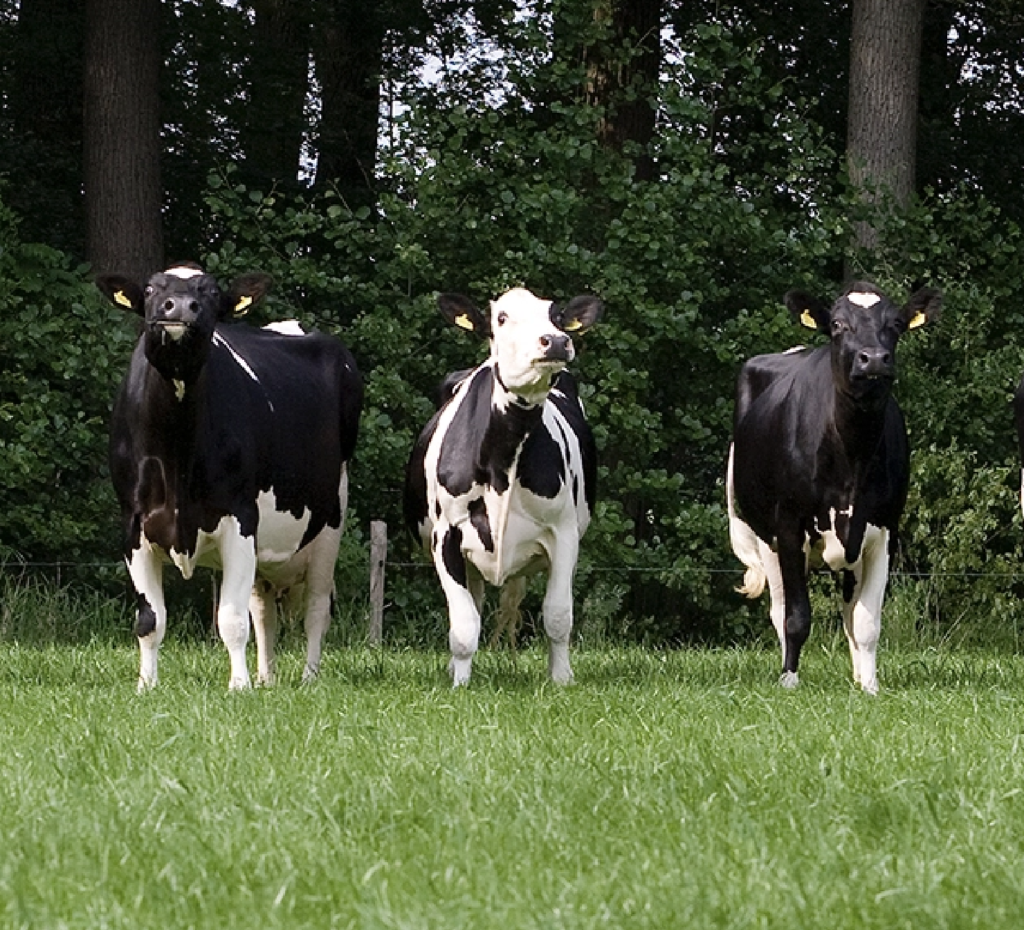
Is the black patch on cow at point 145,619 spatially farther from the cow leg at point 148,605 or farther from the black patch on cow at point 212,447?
the black patch on cow at point 212,447

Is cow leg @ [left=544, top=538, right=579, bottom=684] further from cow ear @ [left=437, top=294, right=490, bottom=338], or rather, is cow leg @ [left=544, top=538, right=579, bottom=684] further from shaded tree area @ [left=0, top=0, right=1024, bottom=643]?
shaded tree area @ [left=0, top=0, right=1024, bottom=643]

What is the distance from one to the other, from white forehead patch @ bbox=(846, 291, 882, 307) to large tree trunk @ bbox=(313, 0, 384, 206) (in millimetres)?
10238

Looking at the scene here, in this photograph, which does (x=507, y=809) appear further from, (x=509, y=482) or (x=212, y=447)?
(x=509, y=482)

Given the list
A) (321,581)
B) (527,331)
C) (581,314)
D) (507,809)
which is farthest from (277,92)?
A: (507,809)

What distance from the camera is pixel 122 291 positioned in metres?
9.12

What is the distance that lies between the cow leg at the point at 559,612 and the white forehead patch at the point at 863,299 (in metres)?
1.78

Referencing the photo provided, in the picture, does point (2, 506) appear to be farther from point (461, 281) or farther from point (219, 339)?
point (219, 339)

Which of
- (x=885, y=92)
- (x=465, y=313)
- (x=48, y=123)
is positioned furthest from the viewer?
(x=48, y=123)

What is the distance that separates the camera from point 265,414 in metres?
9.66

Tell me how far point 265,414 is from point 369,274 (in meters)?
6.99

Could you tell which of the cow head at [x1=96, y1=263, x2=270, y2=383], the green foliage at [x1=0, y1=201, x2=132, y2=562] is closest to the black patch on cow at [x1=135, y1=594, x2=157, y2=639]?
the cow head at [x1=96, y1=263, x2=270, y2=383]

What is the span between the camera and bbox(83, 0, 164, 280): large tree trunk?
1605 cm

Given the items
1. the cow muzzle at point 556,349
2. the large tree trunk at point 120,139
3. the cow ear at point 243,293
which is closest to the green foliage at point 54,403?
the large tree trunk at point 120,139

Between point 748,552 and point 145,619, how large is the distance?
13.1ft
